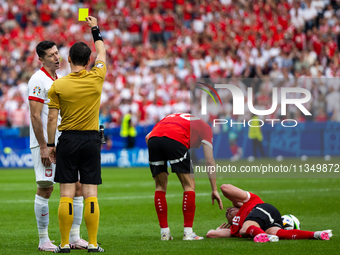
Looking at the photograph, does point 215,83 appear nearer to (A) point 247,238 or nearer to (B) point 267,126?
(B) point 267,126

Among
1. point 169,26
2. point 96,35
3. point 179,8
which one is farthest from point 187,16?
point 96,35

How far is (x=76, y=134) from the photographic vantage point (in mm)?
5789

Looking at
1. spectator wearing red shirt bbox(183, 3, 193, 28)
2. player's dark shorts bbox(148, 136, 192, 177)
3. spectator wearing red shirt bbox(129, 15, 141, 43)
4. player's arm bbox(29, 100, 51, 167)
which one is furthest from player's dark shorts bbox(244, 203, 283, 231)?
spectator wearing red shirt bbox(129, 15, 141, 43)

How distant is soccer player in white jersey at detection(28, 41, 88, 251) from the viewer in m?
6.30

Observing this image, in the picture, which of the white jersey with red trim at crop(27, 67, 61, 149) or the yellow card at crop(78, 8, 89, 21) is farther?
the white jersey with red trim at crop(27, 67, 61, 149)

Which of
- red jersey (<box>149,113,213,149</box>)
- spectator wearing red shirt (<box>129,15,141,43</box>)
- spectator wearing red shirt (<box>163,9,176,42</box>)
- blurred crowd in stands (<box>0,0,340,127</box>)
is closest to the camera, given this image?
red jersey (<box>149,113,213,149</box>)

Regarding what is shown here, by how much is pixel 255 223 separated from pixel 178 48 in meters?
19.2

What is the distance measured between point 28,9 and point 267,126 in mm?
15534

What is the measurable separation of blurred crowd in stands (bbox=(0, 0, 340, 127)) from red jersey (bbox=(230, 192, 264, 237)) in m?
11.6

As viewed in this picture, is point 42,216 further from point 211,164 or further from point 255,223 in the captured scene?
point 255,223

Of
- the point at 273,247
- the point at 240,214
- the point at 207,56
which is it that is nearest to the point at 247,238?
the point at 240,214

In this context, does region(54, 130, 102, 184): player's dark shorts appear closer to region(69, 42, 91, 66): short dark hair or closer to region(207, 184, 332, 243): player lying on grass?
region(69, 42, 91, 66): short dark hair

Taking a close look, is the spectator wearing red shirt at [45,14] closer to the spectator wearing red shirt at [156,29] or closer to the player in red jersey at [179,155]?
the spectator wearing red shirt at [156,29]

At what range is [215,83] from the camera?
21703 millimetres
